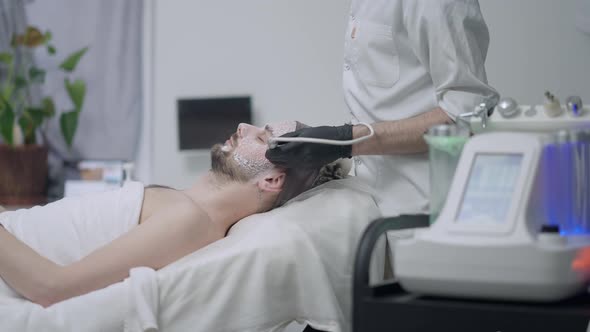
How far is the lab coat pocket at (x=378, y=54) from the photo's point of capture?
1716 millimetres

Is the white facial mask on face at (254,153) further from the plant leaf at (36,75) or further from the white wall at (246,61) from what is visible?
the plant leaf at (36,75)

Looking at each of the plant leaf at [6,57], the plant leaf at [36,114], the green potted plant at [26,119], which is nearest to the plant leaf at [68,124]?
the green potted plant at [26,119]

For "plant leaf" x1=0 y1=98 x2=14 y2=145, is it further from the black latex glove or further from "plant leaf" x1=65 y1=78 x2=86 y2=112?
the black latex glove

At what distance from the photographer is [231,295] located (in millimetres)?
1434

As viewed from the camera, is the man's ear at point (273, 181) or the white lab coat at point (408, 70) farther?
the man's ear at point (273, 181)

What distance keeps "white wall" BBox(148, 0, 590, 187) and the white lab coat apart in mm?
1845

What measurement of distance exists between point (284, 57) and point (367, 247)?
2.87m

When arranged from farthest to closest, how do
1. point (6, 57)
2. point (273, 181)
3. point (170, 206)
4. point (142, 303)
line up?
1. point (6, 57)
2. point (273, 181)
3. point (170, 206)
4. point (142, 303)

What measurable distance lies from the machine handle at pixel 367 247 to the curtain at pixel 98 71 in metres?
3.22

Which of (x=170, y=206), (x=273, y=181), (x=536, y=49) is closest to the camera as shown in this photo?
(x=170, y=206)

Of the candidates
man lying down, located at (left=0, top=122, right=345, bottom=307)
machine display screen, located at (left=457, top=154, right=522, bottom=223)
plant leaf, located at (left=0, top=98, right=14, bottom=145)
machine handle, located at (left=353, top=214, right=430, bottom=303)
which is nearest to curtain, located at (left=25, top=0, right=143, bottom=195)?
plant leaf, located at (left=0, top=98, right=14, bottom=145)

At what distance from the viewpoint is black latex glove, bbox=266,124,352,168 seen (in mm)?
1531

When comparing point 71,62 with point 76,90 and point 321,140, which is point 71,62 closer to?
point 76,90

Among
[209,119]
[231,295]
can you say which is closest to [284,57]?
[209,119]
